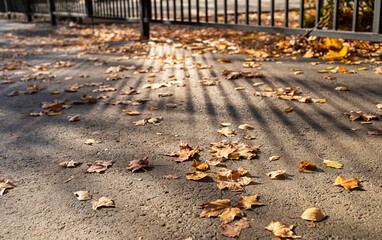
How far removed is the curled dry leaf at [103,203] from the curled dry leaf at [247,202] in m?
0.65

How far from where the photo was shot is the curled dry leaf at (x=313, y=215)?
1854 millimetres

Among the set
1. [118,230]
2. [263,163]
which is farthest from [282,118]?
[118,230]

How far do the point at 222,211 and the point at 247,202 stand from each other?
0.49ft

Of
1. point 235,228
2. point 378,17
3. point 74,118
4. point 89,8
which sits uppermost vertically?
point 89,8

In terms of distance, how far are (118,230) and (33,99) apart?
2.86 meters

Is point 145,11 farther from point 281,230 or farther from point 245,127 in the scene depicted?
point 281,230

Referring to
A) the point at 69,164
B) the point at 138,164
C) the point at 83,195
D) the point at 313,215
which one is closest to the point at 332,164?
the point at 313,215

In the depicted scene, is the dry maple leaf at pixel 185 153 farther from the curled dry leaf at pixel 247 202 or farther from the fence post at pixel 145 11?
the fence post at pixel 145 11

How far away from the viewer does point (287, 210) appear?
194cm

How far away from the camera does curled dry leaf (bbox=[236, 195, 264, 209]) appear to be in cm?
198

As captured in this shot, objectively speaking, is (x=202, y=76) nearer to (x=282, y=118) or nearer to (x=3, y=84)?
(x=282, y=118)

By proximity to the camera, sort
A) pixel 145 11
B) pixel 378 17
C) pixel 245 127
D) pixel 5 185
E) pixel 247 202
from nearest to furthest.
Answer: pixel 247 202
pixel 5 185
pixel 245 127
pixel 378 17
pixel 145 11

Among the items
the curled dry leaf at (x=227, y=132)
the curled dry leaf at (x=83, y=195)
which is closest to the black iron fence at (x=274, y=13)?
the curled dry leaf at (x=227, y=132)

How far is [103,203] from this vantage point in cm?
Answer: 206
